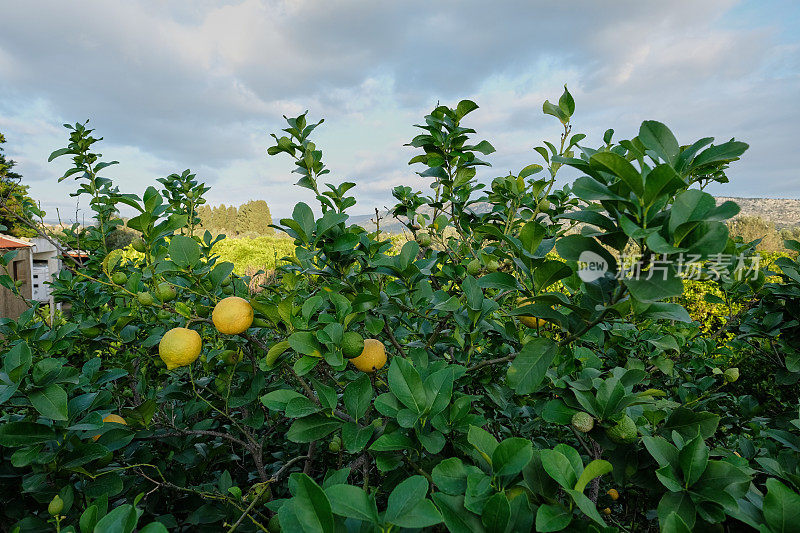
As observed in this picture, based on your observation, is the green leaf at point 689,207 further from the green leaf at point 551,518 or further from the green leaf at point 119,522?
the green leaf at point 119,522

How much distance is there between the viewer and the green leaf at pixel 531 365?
0.88 meters

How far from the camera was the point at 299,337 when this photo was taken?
1036 millimetres

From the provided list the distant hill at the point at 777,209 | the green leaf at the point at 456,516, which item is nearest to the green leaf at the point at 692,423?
the green leaf at the point at 456,516

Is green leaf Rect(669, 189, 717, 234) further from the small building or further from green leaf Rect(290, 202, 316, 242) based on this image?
the small building

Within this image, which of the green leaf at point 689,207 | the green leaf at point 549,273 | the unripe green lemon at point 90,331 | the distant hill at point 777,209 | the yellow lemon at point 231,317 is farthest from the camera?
the distant hill at point 777,209

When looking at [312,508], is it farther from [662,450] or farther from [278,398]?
[662,450]

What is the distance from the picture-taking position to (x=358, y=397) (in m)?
0.96

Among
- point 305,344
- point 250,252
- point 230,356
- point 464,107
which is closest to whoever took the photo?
point 305,344

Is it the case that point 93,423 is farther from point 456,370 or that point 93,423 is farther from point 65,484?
point 456,370

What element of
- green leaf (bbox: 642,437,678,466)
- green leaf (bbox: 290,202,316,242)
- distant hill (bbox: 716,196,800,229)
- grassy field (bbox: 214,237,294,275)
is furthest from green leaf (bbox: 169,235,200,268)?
distant hill (bbox: 716,196,800,229)

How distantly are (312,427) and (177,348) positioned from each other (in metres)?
0.47

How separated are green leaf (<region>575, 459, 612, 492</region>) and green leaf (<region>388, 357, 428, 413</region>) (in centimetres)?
30

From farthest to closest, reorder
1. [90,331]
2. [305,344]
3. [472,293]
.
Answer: [90,331]
[472,293]
[305,344]

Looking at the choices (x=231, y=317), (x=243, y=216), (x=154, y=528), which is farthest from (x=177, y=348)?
(x=243, y=216)
